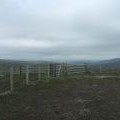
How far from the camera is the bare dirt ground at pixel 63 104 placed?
54.6 feet

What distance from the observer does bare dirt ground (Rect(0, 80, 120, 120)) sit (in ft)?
54.6

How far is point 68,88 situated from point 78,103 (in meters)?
5.61

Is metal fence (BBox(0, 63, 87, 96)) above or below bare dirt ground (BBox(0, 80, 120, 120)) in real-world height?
above

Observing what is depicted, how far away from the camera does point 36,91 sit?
924 inches

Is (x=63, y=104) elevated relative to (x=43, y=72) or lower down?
lower down

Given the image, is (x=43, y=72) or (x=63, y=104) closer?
(x=63, y=104)

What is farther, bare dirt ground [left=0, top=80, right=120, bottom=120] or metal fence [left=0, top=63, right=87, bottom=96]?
metal fence [left=0, top=63, right=87, bottom=96]

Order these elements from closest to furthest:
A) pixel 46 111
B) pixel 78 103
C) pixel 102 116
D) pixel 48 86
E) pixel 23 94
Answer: pixel 102 116
pixel 46 111
pixel 78 103
pixel 23 94
pixel 48 86

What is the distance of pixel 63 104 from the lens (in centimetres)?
1886

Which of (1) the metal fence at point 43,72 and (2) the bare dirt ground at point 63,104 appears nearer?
(2) the bare dirt ground at point 63,104

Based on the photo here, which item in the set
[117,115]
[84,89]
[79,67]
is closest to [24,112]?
[117,115]

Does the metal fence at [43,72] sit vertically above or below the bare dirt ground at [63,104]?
above

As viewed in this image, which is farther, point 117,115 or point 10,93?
point 10,93

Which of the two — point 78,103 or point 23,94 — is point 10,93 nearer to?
point 23,94
